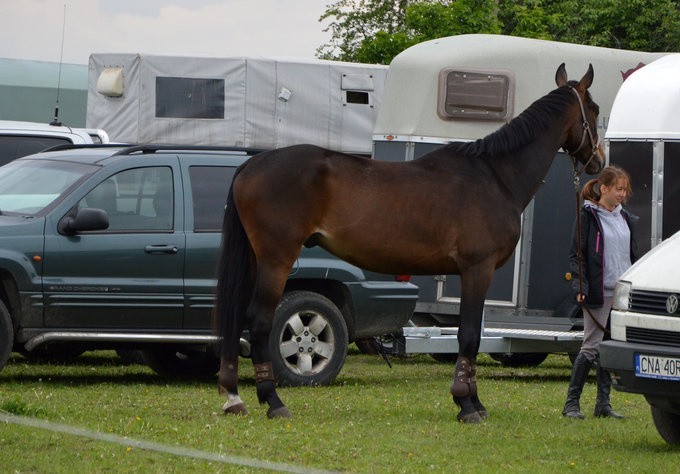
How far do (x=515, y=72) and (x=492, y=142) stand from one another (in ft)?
12.0

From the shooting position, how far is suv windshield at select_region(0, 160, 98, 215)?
11.7 metres

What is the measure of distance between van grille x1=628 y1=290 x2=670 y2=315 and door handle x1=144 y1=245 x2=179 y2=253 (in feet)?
13.9

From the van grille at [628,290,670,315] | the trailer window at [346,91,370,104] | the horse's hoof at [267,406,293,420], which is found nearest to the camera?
the van grille at [628,290,670,315]

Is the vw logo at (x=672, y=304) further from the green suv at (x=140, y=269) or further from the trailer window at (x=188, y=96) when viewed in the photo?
the trailer window at (x=188, y=96)

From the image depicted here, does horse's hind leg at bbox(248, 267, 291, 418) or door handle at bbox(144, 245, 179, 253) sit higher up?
door handle at bbox(144, 245, 179, 253)

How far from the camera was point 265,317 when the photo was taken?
32.9ft

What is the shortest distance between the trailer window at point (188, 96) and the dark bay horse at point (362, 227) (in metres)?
11.9

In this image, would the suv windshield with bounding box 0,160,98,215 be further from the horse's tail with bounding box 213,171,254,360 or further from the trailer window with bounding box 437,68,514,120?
the trailer window with bounding box 437,68,514,120

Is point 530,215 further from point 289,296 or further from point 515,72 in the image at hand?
point 289,296

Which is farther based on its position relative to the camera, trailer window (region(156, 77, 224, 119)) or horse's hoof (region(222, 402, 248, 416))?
trailer window (region(156, 77, 224, 119))

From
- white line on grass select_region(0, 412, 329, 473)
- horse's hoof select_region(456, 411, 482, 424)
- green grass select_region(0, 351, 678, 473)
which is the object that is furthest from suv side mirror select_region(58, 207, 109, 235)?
horse's hoof select_region(456, 411, 482, 424)

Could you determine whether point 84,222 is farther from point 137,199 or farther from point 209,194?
point 209,194

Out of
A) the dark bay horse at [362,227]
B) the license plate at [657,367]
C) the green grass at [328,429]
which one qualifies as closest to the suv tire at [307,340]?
the green grass at [328,429]

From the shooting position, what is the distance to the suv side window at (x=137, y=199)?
1157 centimetres
